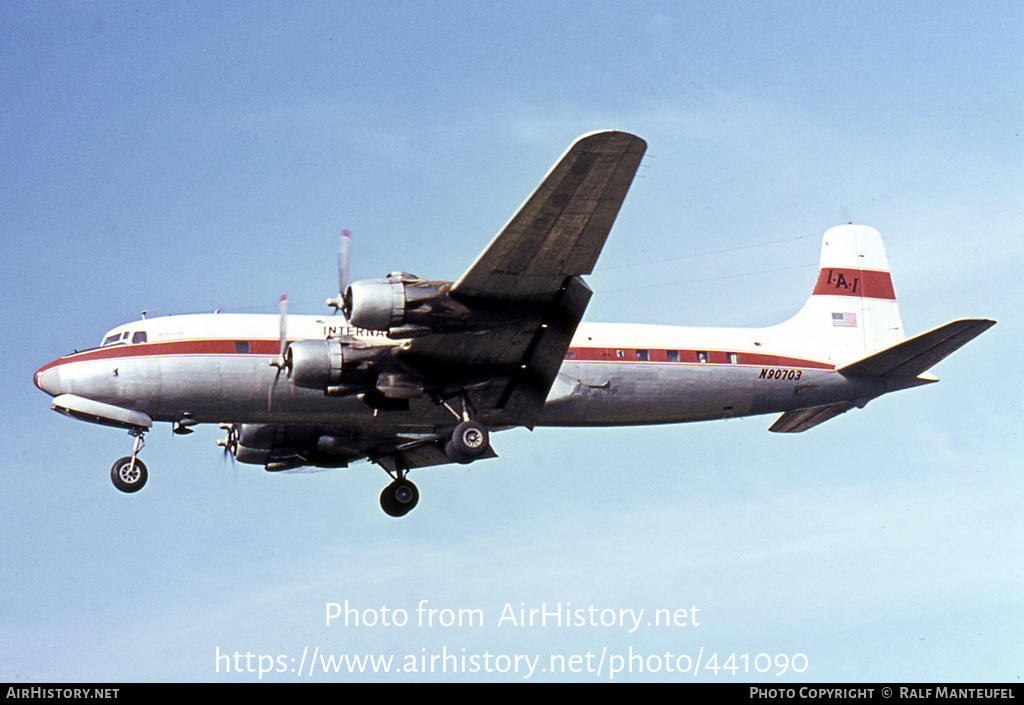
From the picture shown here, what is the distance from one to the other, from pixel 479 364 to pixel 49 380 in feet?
28.3

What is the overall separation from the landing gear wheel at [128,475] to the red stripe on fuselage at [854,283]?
1642 cm

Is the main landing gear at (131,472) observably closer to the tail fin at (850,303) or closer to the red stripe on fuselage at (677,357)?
the red stripe on fuselage at (677,357)

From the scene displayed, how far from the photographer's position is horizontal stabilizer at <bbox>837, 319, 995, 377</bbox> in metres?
23.8

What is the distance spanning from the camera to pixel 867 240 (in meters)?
29.6

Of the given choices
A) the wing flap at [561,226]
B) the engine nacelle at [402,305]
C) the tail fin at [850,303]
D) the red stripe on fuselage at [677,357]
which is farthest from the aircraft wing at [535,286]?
the tail fin at [850,303]

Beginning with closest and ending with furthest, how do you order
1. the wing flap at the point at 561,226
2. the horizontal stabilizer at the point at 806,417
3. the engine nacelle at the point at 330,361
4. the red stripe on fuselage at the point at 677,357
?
the wing flap at the point at 561,226 < the engine nacelle at the point at 330,361 < the red stripe on fuselage at the point at 677,357 < the horizontal stabilizer at the point at 806,417

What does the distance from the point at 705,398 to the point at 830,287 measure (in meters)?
5.70

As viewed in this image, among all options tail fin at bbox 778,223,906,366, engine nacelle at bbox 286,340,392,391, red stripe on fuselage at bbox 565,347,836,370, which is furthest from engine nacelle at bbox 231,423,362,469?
tail fin at bbox 778,223,906,366

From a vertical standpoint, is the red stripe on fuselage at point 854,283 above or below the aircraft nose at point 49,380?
above

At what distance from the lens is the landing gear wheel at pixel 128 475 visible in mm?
22766

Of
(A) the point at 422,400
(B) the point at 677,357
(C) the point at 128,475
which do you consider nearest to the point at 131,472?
(C) the point at 128,475

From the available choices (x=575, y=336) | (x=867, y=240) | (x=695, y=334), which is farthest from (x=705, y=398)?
(x=867, y=240)
